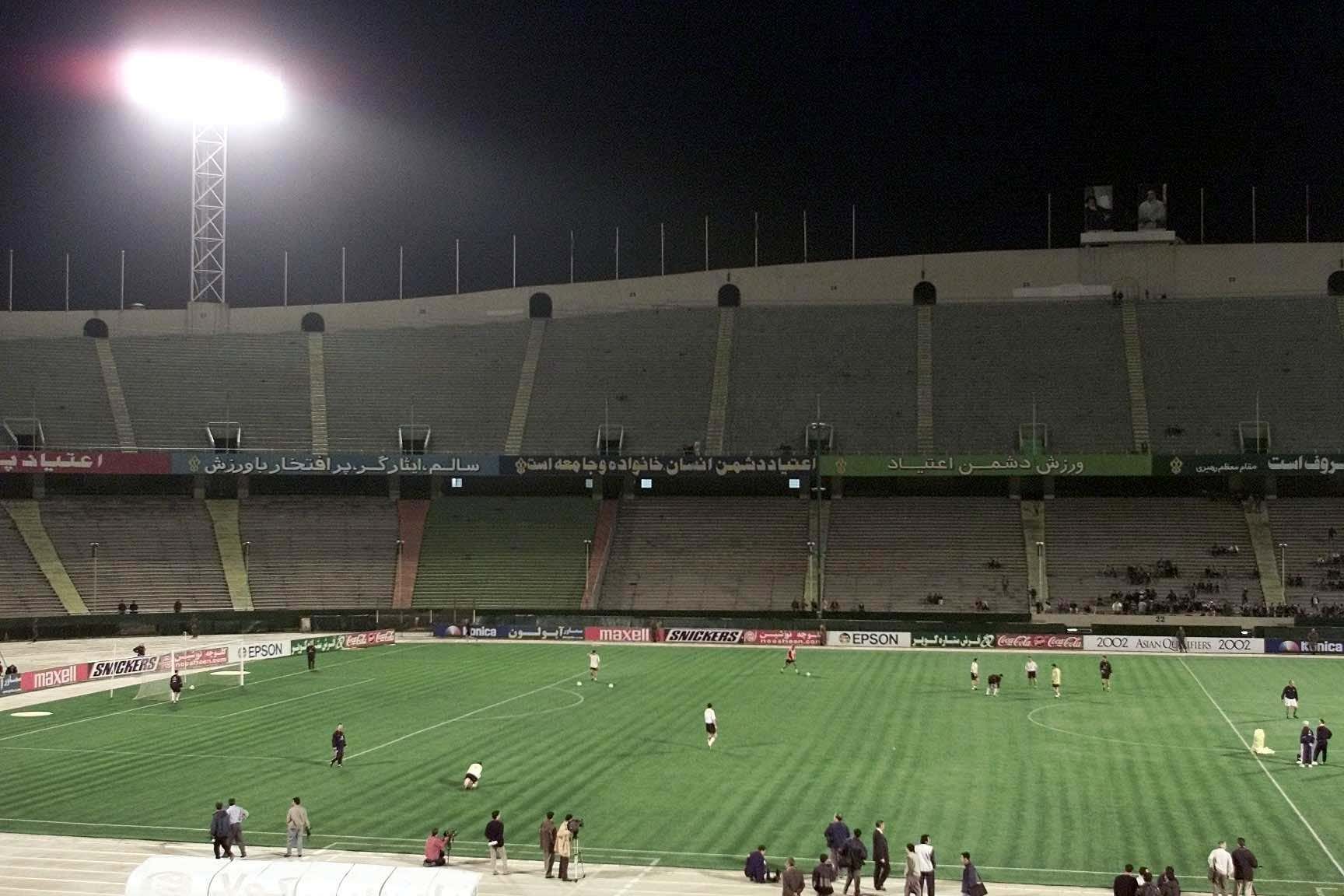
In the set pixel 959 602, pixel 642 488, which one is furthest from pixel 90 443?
pixel 959 602

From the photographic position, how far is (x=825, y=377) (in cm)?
8819

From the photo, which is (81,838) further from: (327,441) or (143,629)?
(327,441)

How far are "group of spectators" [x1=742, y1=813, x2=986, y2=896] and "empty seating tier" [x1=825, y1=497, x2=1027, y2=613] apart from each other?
49124mm

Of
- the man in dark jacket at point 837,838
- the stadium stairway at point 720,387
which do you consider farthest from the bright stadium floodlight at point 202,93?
the man in dark jacket at point 837,838

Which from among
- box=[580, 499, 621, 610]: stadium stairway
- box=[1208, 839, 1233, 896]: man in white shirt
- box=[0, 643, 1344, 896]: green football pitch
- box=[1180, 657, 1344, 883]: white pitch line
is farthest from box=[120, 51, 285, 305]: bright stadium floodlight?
box=[1208, 839, 1233, 896]: man in white shirt

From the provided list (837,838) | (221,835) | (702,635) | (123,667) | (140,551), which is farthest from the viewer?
(140,551)

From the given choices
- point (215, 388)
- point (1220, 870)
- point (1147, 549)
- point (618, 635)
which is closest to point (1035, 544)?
point (1147, 549)

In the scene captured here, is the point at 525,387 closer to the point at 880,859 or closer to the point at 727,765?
the point at 727,765

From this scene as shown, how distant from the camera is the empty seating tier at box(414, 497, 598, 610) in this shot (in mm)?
77250

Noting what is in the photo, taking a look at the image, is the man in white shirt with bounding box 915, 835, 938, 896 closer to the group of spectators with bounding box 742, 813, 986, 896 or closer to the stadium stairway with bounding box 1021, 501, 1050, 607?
the group of spectators with bounding box 742, 813, 986, 896

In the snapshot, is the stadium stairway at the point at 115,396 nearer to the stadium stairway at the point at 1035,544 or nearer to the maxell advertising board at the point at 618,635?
the maxell advertising board at the point at 618,635

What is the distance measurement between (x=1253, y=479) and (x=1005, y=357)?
56.6 ft

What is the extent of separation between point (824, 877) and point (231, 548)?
63793mm

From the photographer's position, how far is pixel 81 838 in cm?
2777
